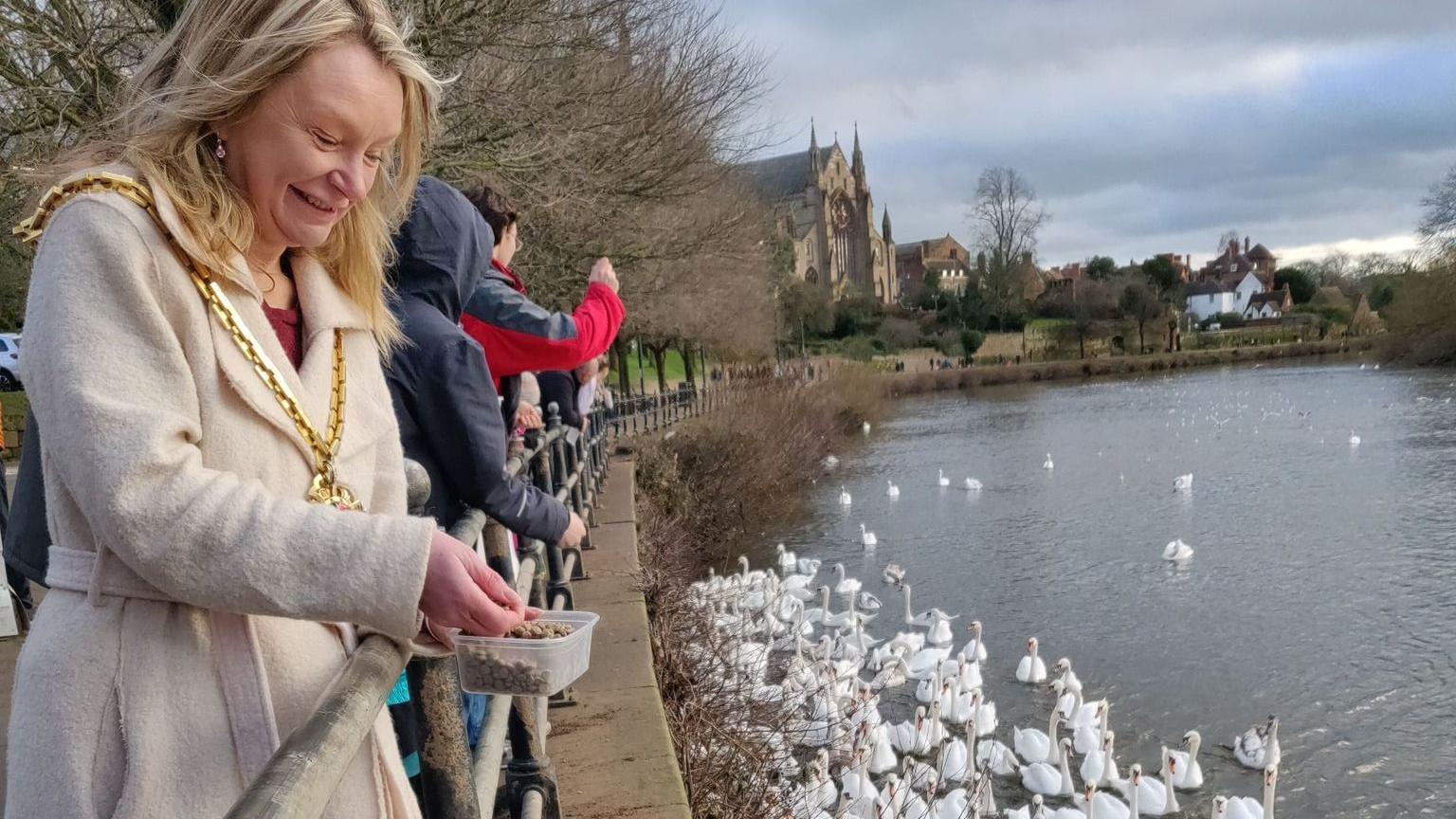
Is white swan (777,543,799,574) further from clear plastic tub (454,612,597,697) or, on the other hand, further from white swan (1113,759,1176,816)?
clear plastic tub (454,612,597,697)

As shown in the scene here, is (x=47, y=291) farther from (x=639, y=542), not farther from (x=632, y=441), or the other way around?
(x=632, y=441)

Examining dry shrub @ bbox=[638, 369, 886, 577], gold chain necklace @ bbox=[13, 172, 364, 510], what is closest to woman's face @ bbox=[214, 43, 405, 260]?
gold chain necklace @ bbox=[13, 172, 364, 510]

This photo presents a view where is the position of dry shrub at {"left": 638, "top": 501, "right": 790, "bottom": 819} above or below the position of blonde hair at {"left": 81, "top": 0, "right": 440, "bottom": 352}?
below

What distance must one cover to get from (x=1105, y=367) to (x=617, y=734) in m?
51.8

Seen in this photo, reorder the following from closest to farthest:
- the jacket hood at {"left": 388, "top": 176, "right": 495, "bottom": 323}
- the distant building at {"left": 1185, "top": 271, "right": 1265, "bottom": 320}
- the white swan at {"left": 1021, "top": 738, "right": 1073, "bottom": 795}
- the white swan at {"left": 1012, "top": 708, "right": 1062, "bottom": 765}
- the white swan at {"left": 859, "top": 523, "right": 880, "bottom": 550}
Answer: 1. the jacket hood at {"left": 388, "top": 176, "right": 495, "bottom": 323}
2. the white swan at {"left": 1021, "top": 738, "right": 1073, "bottom": 795}
3. the white swan at {"left": 1012, "top": 708, "right": 1062, "bottom": 765}
4. the white swan at {"left": 859, "top": 523, "right": 880, "bottom": 550}
5. the distant building at {"left": 1185, "top": 271, "right": 1265, "bottom": 320}

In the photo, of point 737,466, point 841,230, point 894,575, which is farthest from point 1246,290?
point 894,575

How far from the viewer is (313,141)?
1230 mm

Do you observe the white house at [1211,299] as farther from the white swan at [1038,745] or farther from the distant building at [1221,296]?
the white swan at [1038,745]

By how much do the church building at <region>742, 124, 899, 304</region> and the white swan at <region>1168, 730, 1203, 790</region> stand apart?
212 ft

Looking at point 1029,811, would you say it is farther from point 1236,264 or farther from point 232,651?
point 1236,264

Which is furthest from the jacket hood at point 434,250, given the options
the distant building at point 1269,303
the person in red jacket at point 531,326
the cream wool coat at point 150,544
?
the distant building at point 1269,303

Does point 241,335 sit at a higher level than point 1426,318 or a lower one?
higher

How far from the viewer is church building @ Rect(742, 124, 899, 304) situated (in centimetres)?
7612

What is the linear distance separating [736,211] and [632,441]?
4.69 m
